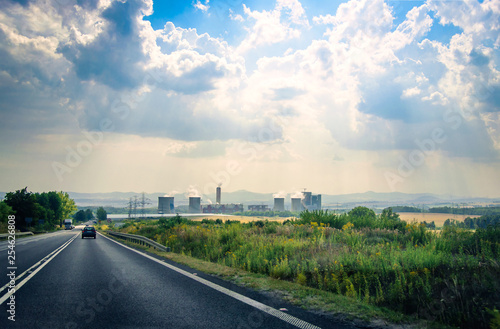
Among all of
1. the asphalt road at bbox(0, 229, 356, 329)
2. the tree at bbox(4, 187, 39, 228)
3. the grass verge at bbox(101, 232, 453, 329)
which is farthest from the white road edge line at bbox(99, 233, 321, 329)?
the tree at bbox(4, 187, 39, 228)

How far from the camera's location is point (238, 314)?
228 inches

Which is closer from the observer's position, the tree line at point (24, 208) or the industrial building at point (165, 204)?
the tree line at point (24, 208)

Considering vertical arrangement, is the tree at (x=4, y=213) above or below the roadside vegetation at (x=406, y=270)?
below

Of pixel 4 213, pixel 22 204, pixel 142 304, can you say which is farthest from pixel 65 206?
pixel 142 304

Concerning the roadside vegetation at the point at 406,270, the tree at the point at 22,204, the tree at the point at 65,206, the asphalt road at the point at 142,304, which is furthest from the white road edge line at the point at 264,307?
the tree at the point at 65,206

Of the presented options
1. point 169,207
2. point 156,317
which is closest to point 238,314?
point 156,317

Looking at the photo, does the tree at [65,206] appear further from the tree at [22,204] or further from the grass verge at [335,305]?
the grass verge at [335,305]

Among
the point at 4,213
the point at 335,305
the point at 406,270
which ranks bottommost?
the point at 4,213

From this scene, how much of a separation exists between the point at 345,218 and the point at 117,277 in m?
16.5

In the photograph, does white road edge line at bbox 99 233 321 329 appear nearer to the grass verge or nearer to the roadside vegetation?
the grass verge

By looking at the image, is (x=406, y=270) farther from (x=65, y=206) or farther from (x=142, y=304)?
(x=65, y=206)

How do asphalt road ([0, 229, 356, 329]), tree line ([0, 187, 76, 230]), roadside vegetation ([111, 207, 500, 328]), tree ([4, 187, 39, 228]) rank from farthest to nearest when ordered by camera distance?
tree ([4, 187, 39, 228]), tree line ([0, 187, 76, 230]), roadside vegetation ([111, 207, 500, 328]), asphalt road ([0, 229, 356, 329])

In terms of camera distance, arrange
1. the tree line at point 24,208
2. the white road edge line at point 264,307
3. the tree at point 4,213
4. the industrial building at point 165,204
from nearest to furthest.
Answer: the white road edge line at point 264,307, the tree at point 4,213, the tree line at point 24,208, the industrial building at point 165,204

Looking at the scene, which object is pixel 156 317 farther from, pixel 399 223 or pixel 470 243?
pixel 399 223
